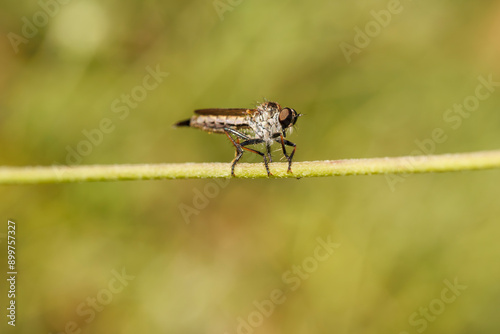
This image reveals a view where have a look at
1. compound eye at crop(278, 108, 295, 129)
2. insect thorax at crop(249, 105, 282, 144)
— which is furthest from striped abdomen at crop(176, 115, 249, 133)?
compound eye at crop(278, 108, 295, 129)

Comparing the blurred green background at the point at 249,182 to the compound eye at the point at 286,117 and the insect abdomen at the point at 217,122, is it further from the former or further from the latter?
the compound eye at the point at 286,117

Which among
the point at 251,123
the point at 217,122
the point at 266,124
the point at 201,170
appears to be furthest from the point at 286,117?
the point at 201,170

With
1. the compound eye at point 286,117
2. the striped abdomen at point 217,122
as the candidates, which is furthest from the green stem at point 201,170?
the striped abdomen at point 217,122

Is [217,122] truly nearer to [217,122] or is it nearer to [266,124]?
[217,122]

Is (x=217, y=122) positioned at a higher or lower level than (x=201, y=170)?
higher

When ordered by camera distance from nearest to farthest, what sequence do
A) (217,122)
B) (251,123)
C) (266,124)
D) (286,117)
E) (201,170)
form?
(201,170), (286,117), (266,124), (251,123), (217,122)

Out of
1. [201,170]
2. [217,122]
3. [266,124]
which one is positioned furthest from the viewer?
[217,122]

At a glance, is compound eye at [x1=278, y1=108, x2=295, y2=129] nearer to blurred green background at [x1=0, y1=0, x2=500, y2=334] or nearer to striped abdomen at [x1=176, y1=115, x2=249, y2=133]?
striped abdomen at [x1=176, y1=115, x2=249, y2=133]

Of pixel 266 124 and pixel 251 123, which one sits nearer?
pixel 266 124
